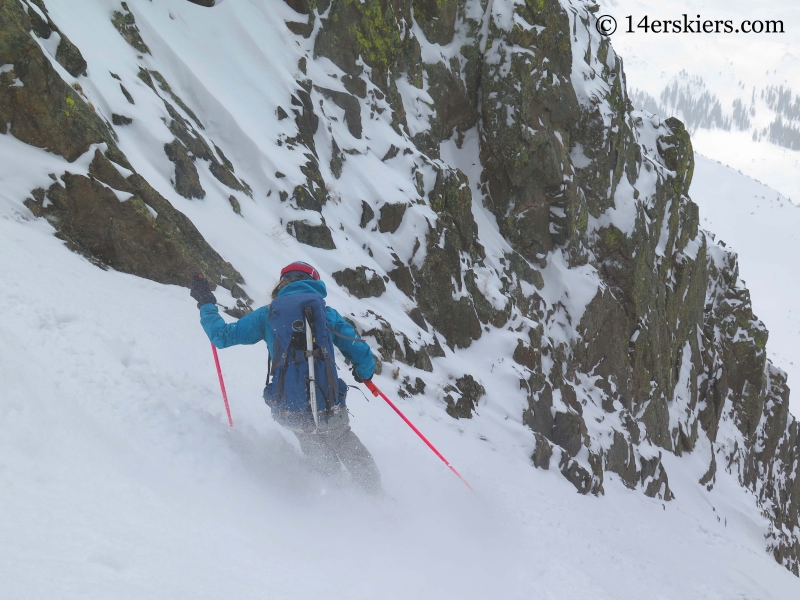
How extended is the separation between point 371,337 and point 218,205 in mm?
3439

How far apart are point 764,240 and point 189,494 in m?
103

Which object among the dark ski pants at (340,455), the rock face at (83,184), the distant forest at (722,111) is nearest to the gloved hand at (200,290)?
the dark ski pants at (340,455)

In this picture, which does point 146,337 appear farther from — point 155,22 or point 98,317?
point 155,22

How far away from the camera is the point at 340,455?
4.56 metres

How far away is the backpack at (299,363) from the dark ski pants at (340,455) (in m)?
0.19

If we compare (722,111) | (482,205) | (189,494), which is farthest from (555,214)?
(722,111)

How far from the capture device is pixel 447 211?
47.8 feet

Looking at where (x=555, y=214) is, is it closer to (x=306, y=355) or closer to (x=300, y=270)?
(x=300, y=270)

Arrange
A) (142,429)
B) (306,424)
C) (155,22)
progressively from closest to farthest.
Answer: (142,429) → (306,424) → (155,22)

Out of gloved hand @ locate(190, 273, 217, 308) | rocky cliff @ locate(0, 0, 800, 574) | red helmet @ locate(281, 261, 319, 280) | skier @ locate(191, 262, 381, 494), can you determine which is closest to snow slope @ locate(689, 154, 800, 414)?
rocky cliff @ locate(0, 0, 800, 574)

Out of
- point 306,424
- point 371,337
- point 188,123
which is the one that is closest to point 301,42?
point 188,123

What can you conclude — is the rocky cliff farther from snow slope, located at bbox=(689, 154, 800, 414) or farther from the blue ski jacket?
snow slope, located at bbox=(689, 154, 800, 414)

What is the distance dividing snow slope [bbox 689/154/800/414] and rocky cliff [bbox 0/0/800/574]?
36.6 metres

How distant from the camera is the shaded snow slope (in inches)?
107
